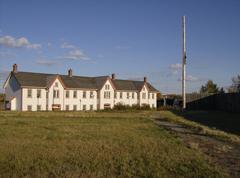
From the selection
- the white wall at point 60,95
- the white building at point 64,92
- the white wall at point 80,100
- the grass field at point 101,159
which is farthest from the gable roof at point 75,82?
the grass field at point 101,159

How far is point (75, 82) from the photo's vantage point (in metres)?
51.4

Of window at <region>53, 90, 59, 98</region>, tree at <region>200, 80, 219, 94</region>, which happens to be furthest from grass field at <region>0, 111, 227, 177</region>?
tree at <region>200, 80, 219, 94</region>

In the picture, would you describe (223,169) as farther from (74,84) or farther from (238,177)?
(74,84)

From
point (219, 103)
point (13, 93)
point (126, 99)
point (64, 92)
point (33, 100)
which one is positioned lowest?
point (219, 103)

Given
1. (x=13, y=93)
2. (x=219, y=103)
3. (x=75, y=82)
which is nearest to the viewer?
(x=219, y=103)

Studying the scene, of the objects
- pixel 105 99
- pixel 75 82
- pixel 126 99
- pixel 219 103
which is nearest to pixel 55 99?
pixel 75 82

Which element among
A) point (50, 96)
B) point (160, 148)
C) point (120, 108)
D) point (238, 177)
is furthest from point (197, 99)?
point (238, 177)

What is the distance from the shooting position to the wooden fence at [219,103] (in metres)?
35.2

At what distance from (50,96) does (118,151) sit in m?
38.7

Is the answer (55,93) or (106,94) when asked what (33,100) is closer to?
(55,93)

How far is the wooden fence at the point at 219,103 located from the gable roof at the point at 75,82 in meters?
14.3

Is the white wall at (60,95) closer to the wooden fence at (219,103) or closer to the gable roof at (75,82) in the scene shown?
the gable roof at (75,82)

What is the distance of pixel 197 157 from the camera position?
8633 mm

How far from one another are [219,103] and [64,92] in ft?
79.2
